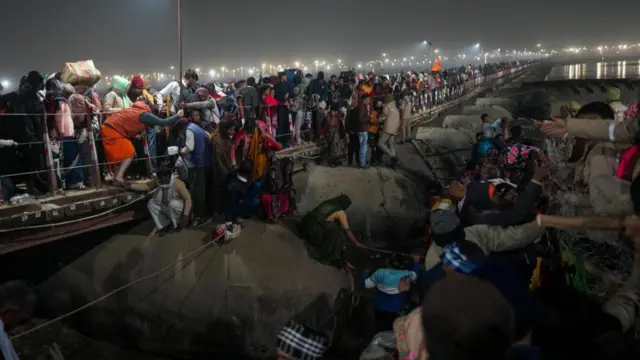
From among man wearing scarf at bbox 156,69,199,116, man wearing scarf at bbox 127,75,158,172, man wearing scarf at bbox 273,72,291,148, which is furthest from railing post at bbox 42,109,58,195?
man wearing scarf at bbox 273,72,291,148

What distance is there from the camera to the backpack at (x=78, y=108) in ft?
29.6

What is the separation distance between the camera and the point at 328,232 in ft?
31.8

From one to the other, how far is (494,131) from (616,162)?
10.7 metres

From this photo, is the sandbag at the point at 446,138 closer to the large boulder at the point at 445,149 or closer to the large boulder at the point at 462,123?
the large boulder at the point at 445,149

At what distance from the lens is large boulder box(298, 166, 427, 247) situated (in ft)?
42.6

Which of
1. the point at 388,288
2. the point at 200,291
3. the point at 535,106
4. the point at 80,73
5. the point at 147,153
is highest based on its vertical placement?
the point at 80,73

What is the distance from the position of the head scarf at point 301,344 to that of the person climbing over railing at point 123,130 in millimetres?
6529

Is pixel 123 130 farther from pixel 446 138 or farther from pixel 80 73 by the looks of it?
pixel 446 138

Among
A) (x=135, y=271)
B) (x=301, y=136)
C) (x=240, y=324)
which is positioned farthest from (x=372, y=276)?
(x=301, y=136)

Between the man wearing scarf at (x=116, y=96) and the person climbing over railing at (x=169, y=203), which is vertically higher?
the man wearing scarf at (x=116, y=96)

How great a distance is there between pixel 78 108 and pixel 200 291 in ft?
13.1

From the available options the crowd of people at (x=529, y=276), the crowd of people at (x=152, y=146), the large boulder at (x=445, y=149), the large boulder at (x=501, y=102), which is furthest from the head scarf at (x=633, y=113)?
the large boulder at (x=501, y=102)

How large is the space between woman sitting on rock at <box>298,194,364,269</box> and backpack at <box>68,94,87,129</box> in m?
4.51

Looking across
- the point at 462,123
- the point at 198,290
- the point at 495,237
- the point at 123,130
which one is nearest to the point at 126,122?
the point at 123,130
